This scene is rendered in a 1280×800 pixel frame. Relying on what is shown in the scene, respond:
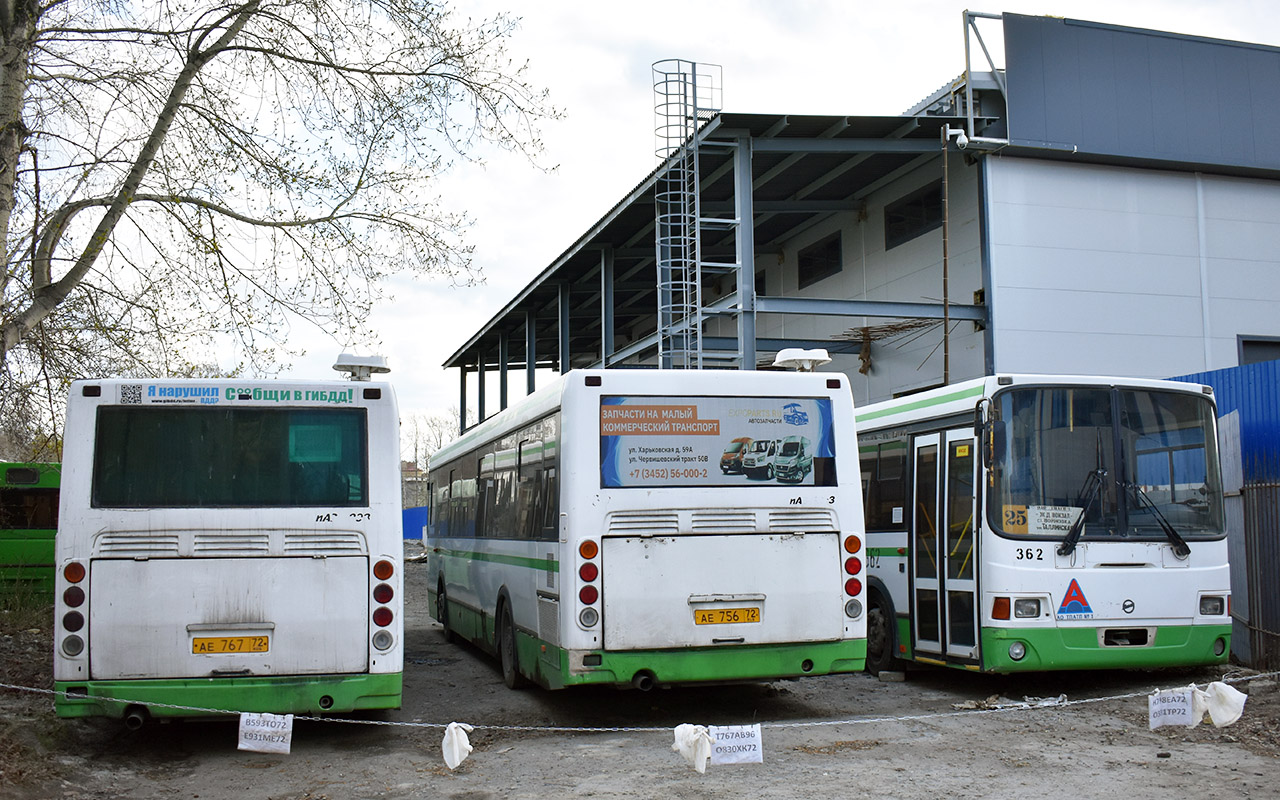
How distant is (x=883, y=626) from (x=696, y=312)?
34.7 ft

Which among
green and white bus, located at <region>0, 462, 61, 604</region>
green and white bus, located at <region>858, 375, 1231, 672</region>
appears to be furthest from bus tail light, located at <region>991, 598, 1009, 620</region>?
green and white bus, located at <region>0, 462, 61, 604</region>

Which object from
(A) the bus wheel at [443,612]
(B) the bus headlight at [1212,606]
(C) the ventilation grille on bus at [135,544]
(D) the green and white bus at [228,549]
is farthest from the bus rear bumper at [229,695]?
(A) the bus wheel at [443,612]

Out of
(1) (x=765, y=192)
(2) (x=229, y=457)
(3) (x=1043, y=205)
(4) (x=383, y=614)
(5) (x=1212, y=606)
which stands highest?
(1) (x=765, y=192)

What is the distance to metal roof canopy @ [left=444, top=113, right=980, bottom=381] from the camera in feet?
70.8

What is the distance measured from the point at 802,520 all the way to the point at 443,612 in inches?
340

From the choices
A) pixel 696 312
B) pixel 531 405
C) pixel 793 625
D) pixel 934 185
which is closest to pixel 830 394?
pixel 793 625

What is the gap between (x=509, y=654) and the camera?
38.7 feet

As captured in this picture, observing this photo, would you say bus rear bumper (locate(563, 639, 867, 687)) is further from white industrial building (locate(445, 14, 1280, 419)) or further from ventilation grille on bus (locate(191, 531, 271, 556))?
white industrial building (locate(445, 14, 1280, 419))

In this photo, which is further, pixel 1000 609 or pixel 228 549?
pixel 1000 609

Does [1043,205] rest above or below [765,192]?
below

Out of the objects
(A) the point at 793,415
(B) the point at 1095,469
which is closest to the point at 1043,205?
(B) the point at 1095,469

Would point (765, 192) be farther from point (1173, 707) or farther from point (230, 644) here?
point (1173, 707)

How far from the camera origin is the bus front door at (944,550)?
10688 millimetres

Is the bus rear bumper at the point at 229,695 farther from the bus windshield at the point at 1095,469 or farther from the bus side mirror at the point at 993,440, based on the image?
the bus windshield at the point at 1095,469
